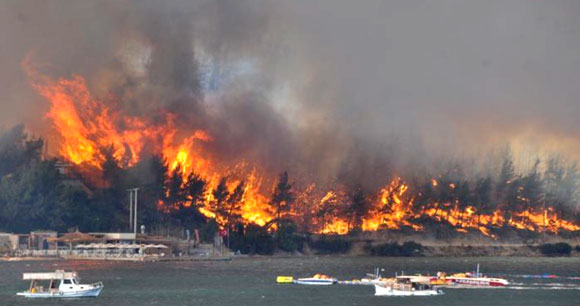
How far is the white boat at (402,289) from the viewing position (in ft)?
555

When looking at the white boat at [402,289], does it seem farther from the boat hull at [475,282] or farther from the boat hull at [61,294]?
the boat hull at [61,294]

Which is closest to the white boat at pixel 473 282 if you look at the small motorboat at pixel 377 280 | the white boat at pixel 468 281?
the white boat at pixel 468 281

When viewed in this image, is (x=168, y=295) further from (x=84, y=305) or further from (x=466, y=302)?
(x=466, y=302)

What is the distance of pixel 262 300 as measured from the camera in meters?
162

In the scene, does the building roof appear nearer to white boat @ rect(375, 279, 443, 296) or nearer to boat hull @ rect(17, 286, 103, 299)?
boat hull @ rect(17, 286, 103, 299)

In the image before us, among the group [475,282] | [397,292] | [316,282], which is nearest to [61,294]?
[397,292]

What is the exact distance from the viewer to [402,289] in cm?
16950

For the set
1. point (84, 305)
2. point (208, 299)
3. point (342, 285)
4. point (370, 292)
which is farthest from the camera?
point (342, 285)

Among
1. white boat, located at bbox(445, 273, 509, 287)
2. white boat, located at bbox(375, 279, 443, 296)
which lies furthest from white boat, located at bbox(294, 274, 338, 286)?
white boat, located at bbox(445, 273, 509, 287)

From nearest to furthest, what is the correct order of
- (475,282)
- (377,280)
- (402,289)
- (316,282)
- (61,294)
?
(61,294)
(402,289)
(377,280)
(316,282)
(475,282)

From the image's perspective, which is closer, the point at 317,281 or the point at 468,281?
the point at 317,281

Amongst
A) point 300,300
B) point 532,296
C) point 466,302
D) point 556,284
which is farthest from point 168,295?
point 556,284

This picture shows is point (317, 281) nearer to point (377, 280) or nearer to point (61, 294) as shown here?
point (377, 280)

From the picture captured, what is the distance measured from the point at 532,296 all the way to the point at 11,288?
72.6m
